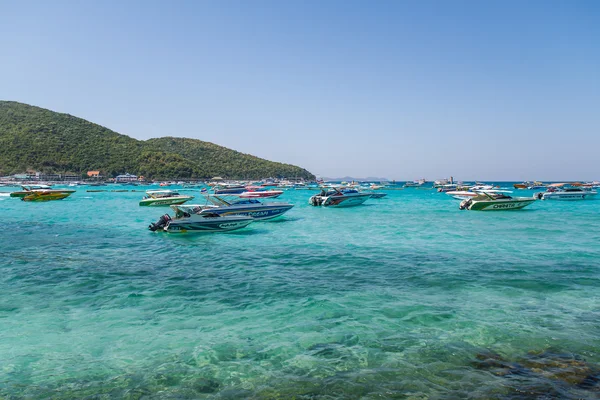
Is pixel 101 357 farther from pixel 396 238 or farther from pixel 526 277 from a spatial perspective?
pixel 396 238

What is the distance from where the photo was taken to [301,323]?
8.57 metres

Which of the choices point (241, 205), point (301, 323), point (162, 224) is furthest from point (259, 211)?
point (301, 323)

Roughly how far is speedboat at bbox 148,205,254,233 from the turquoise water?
186 inches

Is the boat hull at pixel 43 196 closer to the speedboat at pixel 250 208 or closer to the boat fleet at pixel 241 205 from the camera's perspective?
the boat fleet at pixel 241 205

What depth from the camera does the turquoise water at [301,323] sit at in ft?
19.5

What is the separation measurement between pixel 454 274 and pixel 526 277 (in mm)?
2223

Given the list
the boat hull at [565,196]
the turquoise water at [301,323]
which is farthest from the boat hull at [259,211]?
the boat hull at [565,196]

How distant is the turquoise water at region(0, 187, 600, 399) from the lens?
19.5 ft

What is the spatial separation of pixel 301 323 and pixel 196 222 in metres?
15.7

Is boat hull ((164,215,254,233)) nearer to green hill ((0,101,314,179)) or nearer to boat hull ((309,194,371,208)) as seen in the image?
boat hull ((309,194,371,208))

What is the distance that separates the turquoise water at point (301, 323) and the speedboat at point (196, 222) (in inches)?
186

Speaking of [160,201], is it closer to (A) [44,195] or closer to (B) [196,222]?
(A) [44,195]

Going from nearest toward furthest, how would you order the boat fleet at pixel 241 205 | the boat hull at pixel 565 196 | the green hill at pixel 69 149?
the boat fleet at pixel 241 205 → the boat hull at pixel 565 196 → the green hill at pixel 69 149

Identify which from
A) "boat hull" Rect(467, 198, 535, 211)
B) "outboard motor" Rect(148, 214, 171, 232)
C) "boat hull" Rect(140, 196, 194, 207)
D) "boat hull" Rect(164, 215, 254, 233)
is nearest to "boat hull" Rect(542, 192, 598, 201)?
"boat hull" Rect(467, 198, 535, 211)
